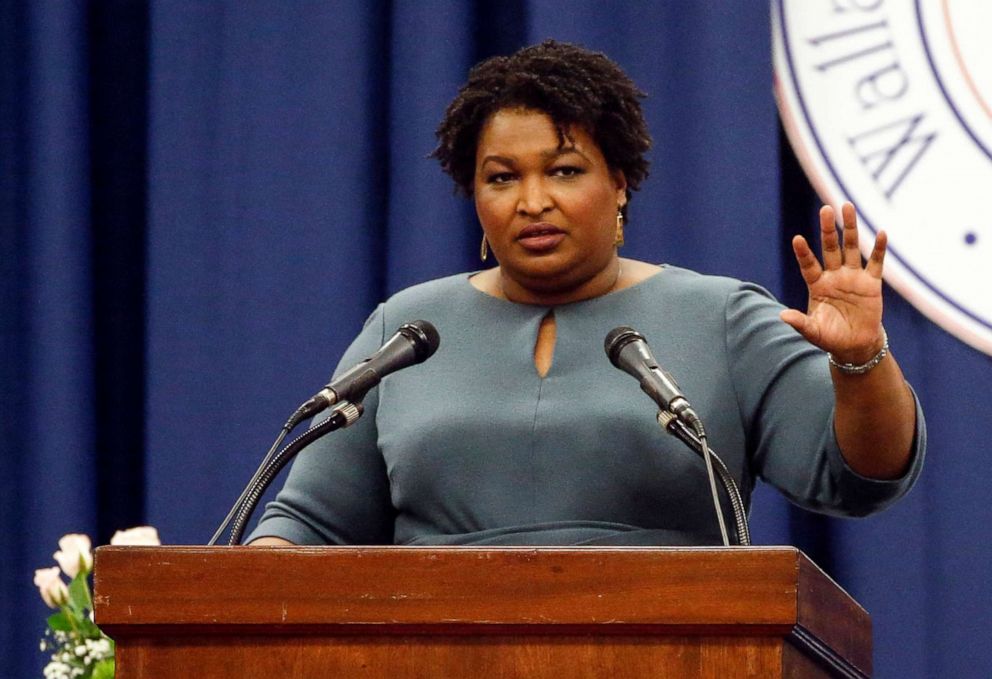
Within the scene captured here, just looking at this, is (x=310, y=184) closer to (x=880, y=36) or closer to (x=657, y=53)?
(x=657, y=53)

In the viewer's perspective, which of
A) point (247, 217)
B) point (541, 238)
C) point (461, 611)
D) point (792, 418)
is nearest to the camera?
point (461, 611)

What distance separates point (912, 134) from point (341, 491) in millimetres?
1278

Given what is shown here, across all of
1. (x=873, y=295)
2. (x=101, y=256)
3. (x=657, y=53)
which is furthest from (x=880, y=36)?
(x=101, y=256)

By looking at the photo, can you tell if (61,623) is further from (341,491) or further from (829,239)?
(829,239)

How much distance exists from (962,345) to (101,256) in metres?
1.63

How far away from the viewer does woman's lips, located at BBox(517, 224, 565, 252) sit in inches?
82.8

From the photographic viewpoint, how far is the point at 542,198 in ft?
6.84

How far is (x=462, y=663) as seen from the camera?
4.66 ft

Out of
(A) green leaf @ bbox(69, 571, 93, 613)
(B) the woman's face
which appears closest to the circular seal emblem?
(B) the woman's face

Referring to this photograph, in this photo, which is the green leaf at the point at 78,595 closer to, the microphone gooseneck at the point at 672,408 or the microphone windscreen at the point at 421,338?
the microphone windscreen at the point at 421,338

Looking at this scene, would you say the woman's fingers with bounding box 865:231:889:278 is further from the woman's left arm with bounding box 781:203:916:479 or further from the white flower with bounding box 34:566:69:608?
the white flower with bounding box 34:566:69:608

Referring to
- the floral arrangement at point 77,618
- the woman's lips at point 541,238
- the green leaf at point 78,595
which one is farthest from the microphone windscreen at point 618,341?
the green leaf at point 78,595

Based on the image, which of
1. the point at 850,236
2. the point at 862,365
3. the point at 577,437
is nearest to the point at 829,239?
the point at 850,236

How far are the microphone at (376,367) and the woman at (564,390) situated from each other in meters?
0.20
